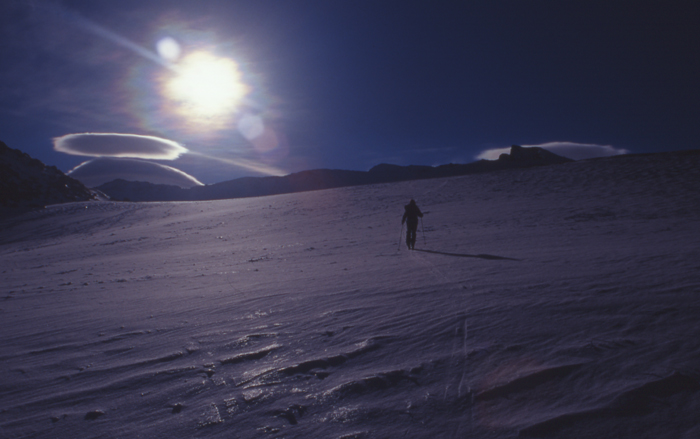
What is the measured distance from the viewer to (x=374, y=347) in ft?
9.95

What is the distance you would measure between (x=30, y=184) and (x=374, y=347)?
60.1 metres

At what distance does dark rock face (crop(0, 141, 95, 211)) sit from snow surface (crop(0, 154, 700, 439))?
43.1 meters

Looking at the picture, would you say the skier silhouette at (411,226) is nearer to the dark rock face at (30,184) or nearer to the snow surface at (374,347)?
the snow surface at (374,347)

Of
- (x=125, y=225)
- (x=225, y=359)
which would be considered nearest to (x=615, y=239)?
(x=225, y=359)

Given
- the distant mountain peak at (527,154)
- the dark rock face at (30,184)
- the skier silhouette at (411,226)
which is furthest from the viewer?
the distant mountain peak at (527,154)

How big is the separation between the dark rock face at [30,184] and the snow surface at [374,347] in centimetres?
4312

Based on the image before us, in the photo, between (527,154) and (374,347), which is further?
(527,154)

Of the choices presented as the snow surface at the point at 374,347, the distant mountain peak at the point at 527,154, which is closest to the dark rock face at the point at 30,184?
the snow surface at the point at 374,347

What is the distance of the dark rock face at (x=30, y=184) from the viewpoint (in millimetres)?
38312

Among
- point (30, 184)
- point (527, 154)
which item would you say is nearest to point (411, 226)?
point (30, 184)

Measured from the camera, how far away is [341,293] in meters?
4.96

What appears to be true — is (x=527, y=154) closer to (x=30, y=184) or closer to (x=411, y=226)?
(x=411, y=226)

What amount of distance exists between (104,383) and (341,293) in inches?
115

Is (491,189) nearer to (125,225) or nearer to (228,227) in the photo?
(228,227)
